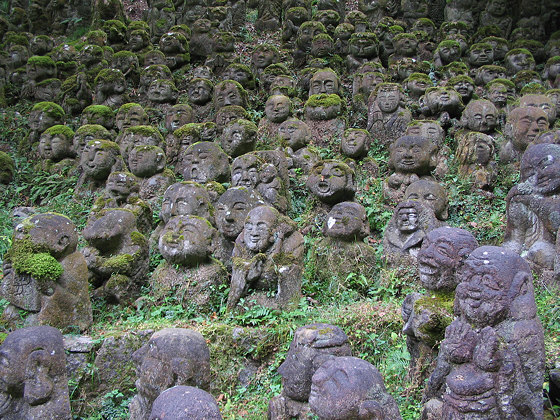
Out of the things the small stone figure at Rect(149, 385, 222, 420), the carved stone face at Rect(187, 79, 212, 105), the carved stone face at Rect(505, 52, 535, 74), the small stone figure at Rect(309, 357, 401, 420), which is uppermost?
the carved stone face at Rect(505, 52, 535, 74)

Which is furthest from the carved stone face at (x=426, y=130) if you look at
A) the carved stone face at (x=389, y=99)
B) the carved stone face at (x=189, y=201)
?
the carved stone face at (x=189, y=201)

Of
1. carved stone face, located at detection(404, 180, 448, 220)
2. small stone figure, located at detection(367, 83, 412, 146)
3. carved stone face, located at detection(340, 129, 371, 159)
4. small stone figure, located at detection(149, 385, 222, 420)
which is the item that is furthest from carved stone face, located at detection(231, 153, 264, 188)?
small stone figure, located at detection(149, 385, 222, 420)

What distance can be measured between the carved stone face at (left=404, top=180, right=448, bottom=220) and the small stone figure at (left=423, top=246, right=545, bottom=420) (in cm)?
484

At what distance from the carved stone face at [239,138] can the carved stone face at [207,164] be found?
3.20ft

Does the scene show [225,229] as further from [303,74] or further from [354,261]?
[303,74]

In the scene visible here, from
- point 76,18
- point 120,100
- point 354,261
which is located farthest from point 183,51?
point 354,261

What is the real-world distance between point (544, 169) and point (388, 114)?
6210mm

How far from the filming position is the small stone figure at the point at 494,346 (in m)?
4.55

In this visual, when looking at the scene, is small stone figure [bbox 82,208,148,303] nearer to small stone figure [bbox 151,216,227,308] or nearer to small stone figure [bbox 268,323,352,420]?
small stone figure [bbox 151,216,227,308]

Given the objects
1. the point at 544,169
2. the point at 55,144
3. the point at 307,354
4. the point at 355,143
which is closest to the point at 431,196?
the point at 544,169

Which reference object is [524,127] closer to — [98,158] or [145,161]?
[145,161]

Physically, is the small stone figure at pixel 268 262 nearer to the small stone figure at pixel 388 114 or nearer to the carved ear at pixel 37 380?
the carved ear at pixel 37 380

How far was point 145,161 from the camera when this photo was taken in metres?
11.7

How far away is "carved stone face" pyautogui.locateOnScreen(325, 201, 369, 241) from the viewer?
8758 mm
